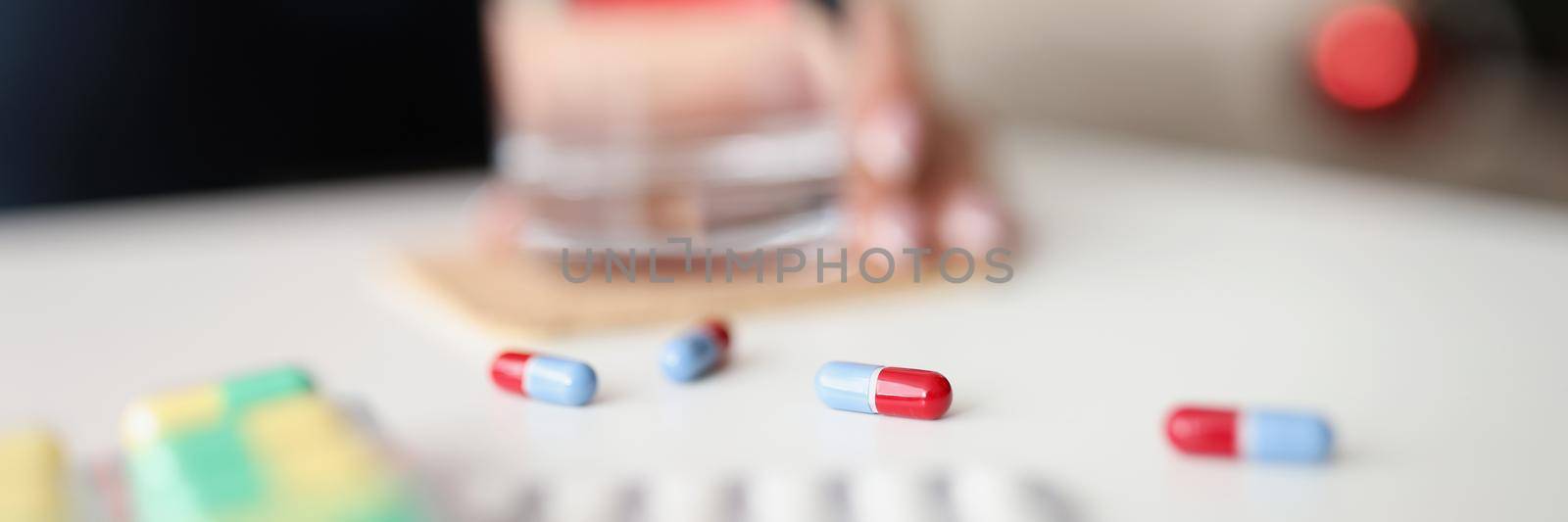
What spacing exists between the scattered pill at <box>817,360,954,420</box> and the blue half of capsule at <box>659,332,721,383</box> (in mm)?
85

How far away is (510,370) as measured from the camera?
624 mm

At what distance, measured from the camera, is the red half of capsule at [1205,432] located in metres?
0.51

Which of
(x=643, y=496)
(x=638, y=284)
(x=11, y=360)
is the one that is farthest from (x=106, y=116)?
(x=643, y=496)

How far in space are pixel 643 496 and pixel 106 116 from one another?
97cm

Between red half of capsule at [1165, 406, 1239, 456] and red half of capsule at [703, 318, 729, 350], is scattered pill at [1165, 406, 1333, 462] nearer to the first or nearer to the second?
red half of capsule at [1165, 406, 1239, 456]

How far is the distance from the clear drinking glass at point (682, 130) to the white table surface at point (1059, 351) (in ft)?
0.40

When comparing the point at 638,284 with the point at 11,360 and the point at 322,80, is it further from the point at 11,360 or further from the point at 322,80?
the point at 322,80

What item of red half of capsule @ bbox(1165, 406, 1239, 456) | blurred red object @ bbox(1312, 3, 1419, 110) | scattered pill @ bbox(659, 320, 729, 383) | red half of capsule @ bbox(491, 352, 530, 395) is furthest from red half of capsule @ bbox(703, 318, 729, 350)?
blurred red object @ bbox(1312, 3, 1419, 110)

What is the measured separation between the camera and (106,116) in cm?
118

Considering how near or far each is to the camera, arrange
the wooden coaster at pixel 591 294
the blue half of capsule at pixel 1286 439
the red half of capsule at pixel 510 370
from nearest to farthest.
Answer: the blue half of capsule at pixel 1286 439 → the red half of capsule at pixel 510 370 → the wooden coaster at pixel 591 294

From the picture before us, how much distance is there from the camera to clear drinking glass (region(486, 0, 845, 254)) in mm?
838

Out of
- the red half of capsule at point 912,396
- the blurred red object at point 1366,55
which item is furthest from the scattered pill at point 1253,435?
the blurred red object at point 1366,55

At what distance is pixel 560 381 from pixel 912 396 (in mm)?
187

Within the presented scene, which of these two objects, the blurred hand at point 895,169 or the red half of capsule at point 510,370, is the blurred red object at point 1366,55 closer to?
the blurred hand at point 895,169
